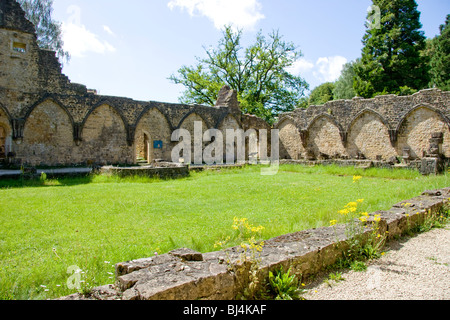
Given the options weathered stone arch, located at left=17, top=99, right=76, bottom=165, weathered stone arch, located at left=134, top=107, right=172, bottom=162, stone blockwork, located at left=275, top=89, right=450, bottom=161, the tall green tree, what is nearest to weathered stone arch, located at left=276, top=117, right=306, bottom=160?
stone blockwork, located at left=275, top=89, right=450, bottom=161

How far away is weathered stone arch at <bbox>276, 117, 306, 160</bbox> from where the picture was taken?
2358 cm

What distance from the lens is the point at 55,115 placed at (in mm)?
16188

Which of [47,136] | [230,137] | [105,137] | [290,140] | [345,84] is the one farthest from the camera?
[345,84]

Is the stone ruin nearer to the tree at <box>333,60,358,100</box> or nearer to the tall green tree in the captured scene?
the tall green tree

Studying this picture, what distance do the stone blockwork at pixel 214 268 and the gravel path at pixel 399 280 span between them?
0.31 m

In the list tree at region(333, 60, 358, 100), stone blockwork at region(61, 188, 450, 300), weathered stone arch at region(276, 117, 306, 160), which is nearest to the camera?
stone blockwork at region(61, 188, 450, 300)

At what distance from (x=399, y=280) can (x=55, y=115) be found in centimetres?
1666

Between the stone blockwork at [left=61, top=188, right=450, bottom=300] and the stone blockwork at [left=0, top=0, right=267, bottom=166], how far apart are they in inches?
576

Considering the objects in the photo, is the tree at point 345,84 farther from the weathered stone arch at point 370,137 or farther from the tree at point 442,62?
the weathered stone arch at point 370,137

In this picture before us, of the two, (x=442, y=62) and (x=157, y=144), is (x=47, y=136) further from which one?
(x=442, y=62)

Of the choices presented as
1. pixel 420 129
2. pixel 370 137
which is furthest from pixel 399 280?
pixel 370 137

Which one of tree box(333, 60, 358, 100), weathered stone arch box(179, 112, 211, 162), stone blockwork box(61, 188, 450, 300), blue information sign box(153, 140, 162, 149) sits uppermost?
tree box(333, 60, 358, 100)

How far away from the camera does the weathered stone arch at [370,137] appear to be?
64.5ft
